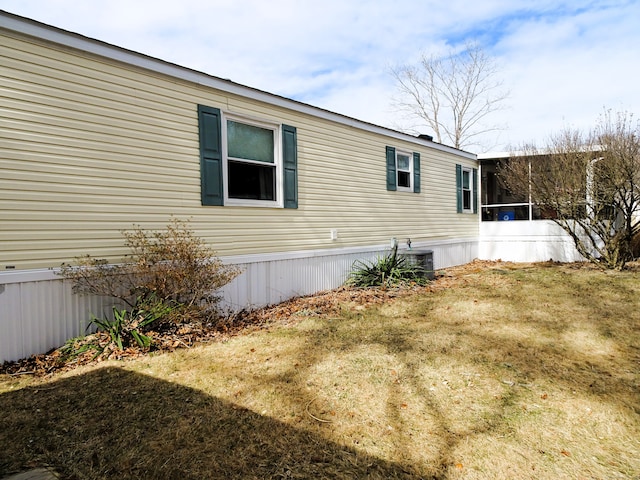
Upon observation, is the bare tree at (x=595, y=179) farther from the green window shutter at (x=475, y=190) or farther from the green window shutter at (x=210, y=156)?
the green window shutter at (x=210, y=156)

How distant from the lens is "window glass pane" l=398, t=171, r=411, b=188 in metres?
9.52

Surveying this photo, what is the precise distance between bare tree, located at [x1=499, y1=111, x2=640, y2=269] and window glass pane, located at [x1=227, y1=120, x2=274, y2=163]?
22.6ft

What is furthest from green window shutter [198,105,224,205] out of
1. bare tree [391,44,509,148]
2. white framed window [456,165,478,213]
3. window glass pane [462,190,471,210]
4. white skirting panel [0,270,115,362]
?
bare tree [391,44,509,148]

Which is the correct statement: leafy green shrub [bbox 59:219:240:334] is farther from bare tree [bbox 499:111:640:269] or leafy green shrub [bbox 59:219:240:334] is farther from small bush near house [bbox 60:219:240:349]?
bare tree [bbox 499:111:640:269]

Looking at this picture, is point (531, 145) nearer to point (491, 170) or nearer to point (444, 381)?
point (491, 170)

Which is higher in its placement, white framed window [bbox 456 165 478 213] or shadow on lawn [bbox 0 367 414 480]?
white framed window [bbox 456 165 478 213]

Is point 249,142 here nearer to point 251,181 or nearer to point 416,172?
point 251,181

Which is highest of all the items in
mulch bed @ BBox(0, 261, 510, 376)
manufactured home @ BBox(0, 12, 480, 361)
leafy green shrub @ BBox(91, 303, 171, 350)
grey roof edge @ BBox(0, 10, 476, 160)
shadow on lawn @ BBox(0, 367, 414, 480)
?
grey roof edge @ BBox(0, 10, 476, 160)

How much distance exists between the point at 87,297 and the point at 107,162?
1.62m

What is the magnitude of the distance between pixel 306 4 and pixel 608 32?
8.79 meters

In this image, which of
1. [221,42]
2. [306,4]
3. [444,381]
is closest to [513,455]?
[444,381]

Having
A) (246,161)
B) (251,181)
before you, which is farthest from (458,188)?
(246,161)

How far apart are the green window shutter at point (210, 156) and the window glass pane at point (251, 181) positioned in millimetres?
315

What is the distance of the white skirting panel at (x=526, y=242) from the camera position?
11023 millimetres
